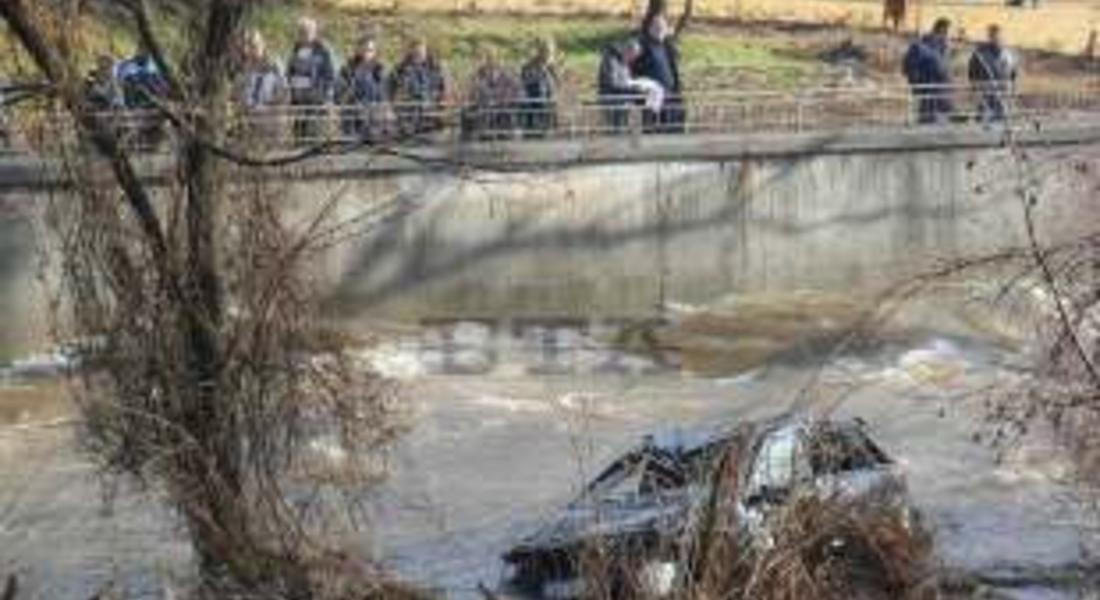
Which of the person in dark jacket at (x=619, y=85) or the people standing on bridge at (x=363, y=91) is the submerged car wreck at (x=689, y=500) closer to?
the people standing on bridge at (x=363, y=91)

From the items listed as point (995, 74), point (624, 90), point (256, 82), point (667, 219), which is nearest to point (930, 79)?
point (995, 74)

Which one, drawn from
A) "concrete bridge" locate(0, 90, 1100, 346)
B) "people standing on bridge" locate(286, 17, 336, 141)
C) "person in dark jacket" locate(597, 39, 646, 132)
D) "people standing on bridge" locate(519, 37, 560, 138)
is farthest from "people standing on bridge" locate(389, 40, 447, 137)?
"person in dark jacket" locate(597, 39, 646, 132)

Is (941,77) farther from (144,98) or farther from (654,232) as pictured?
(144,98)

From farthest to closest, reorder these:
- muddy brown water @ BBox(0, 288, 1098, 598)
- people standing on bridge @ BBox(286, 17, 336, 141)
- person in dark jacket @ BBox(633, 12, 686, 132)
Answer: person in dark jacket @ BBox(633, 12, 686, 132) → people standing on bridge @ BBox(286, 17, 336, 141) → muddy brown water @ BBox(0, 288, 1098, 598)

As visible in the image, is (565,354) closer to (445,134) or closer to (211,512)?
(445,134)

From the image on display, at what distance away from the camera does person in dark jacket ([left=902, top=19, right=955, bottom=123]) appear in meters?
32.1

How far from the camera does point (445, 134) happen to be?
28.9 m

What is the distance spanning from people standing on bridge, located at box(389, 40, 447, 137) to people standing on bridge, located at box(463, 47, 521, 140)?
0.43 meters

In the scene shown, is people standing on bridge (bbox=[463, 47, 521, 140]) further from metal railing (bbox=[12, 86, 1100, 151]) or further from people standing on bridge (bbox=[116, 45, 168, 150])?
people standing on bridge (bbox=[116, 45, 168, 150])

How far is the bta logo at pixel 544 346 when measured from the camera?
28.3 m

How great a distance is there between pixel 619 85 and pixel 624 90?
89mm

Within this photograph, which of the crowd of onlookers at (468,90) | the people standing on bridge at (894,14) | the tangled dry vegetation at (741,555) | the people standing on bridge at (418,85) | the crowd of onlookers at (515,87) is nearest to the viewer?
the tangled dry vegetation at (741,555)

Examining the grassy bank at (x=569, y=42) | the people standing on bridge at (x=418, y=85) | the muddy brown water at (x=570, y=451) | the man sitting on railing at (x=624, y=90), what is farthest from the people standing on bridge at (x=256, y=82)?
the grassy bank at (x=569, y=42)

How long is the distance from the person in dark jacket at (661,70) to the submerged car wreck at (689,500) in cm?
1245
